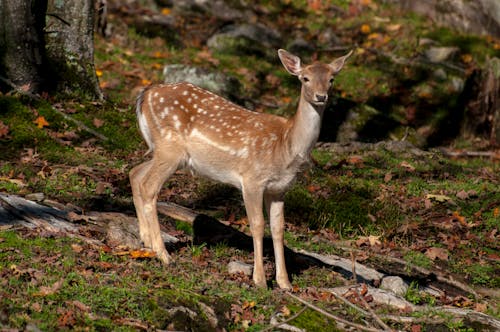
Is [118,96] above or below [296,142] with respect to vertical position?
below

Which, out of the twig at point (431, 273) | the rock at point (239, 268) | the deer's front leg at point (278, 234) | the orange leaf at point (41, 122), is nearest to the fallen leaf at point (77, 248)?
the rock at point (239, 268)

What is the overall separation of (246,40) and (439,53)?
4.10 m

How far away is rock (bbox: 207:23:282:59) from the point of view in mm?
17484

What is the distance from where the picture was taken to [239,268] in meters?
8.01

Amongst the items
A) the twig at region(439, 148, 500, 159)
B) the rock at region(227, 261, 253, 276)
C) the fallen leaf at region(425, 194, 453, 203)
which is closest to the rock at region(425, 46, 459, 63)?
the twig at region(439, 148, 500, 159)

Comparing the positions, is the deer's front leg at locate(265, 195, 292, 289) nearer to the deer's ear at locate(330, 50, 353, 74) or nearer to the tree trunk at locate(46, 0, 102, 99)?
the deer's ear at locate(330, 50, 353, 74)

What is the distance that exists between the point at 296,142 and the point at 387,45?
11.1 meters

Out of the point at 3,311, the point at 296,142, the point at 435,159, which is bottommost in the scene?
the point at 435,159

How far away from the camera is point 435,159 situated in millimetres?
12844

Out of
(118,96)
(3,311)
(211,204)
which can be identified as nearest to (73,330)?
(3,311)

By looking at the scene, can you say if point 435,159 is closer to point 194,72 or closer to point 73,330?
point 194,72

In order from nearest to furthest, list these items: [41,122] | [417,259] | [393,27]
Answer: [417,259]
[41,122]
[393,27]

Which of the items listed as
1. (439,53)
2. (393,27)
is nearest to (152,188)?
(439,53)

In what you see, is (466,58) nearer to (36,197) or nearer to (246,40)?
(246,40)
